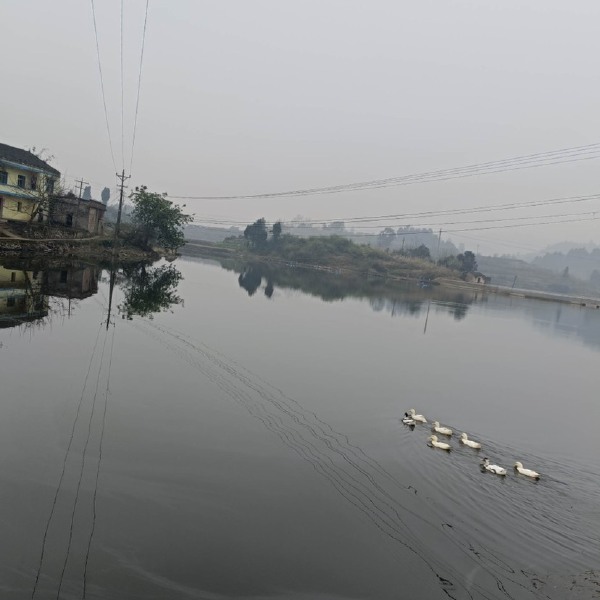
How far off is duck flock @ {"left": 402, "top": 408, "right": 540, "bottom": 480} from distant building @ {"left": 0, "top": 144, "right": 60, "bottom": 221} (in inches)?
1783

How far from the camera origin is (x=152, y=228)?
6619cm

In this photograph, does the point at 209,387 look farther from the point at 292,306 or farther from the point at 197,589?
the point at 292,306

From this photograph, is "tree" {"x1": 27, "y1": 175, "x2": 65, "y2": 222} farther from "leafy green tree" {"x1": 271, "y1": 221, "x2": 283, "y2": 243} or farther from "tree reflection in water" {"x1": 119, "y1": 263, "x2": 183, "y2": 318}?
"leafy green tree" {"x1": 271, "y1": 221, "x2": 283, "y2": 243}

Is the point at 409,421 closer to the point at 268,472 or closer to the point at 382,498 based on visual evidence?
the point at 382,498

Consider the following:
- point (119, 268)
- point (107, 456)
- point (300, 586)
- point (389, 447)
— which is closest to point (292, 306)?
point (119, 268)

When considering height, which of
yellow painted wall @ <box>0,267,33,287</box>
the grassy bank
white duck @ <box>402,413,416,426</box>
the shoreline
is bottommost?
white duck @ <box>402,413,416,426</box>

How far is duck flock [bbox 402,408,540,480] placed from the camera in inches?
480

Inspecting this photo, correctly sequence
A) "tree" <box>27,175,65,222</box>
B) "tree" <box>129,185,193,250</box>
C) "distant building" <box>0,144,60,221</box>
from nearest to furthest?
"distant building" <box>0,144,60,221</box> → "tree" <box>27,175,65,222</box> → "tree" <box>129,185,193,250</box>

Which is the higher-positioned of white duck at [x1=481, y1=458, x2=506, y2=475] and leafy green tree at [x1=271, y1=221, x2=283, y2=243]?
leafy green tree at [x1=271, y1=221, x2=283, y2=243]

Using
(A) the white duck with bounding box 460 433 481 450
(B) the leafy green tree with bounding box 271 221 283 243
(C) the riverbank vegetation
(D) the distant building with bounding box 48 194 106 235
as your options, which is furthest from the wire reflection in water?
(B) the leafy green tree with bounding box 271 221 283 243

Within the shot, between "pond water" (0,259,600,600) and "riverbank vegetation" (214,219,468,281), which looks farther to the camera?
"riverbank vegetation" (214,219,468,281)

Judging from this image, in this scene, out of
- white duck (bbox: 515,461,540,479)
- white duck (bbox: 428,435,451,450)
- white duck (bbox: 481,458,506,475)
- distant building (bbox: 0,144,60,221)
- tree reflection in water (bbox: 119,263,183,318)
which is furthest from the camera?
distant building (bbox: 0,144,60,221)

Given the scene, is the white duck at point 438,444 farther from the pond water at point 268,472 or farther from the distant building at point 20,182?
the distant building at point 20,182

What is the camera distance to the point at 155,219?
6406 centimetres
